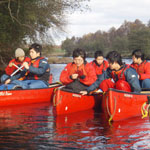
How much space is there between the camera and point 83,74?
8766mm

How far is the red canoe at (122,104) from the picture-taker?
7508mm

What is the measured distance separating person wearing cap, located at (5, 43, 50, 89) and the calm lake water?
125 cm

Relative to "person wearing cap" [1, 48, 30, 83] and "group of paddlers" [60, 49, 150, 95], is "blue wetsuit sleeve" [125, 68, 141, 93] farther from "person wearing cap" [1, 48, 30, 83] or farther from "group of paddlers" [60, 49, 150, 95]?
"person wearing cap" [1, 48, 30, 83]

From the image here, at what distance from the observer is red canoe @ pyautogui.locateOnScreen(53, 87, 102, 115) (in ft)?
26.7

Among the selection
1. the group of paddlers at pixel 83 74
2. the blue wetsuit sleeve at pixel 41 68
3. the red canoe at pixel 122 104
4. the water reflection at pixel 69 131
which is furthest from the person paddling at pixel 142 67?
the blue wetsuit sleeve at pixel 41 68

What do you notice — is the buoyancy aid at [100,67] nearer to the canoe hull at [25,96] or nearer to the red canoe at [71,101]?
the canoe hull at [25,96]

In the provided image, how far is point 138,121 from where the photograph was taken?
7.80m

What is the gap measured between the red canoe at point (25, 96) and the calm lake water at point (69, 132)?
740mm

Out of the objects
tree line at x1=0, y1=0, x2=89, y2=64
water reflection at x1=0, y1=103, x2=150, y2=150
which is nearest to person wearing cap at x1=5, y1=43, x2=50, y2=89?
water reflection at x1=0, y1=103, x2=150, y2=150

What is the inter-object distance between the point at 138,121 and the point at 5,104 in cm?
394

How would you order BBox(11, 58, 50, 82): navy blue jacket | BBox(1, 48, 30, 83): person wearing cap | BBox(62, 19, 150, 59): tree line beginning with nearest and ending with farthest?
BBox(11, 58, 50, 82): navy blue jacket < BBox(1, 48, 30, 83): person wearing cap < BBox(62, 19, 150, 59): tree line

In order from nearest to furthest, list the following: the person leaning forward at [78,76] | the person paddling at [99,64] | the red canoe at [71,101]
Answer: the red canoe at [71,101] < the person leaning forward at [78,76] < the person paddling at [99,64]

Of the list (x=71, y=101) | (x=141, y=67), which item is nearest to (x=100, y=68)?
(x=141, y=67)

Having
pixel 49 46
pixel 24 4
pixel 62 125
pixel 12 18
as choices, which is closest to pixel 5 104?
pixel 62 125
